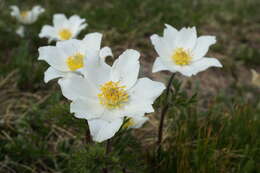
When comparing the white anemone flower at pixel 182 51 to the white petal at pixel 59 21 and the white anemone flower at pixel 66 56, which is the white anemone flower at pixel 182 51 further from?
the white petal at pixel 59 21

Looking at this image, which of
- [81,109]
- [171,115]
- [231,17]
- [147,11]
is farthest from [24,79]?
[231,17]

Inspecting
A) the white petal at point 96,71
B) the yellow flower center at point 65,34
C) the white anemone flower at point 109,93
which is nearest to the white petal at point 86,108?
the white anemone flower at point 109,93

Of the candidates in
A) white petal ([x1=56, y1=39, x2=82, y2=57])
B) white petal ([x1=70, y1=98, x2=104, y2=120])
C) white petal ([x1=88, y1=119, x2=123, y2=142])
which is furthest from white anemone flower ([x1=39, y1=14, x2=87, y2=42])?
white petal ([x1=88, y1=119, x2=123, y2=142])

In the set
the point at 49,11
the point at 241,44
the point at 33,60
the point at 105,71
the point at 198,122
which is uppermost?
the point at 49,11

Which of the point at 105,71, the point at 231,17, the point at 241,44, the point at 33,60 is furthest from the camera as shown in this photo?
the point at 231,17

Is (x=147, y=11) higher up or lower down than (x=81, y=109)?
higher up

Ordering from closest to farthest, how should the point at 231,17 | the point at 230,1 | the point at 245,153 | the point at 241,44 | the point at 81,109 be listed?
the point at 81,109 < the point at 245,153 < the point at 241,44 < the point at 231,17 < the point at 230,1

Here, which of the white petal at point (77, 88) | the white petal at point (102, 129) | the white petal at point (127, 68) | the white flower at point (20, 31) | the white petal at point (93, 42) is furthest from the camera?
the white flower at point (20, 31)

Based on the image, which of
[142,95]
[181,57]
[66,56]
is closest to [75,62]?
[66,56]

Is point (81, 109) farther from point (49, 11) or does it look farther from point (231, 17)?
point (231, 17)
